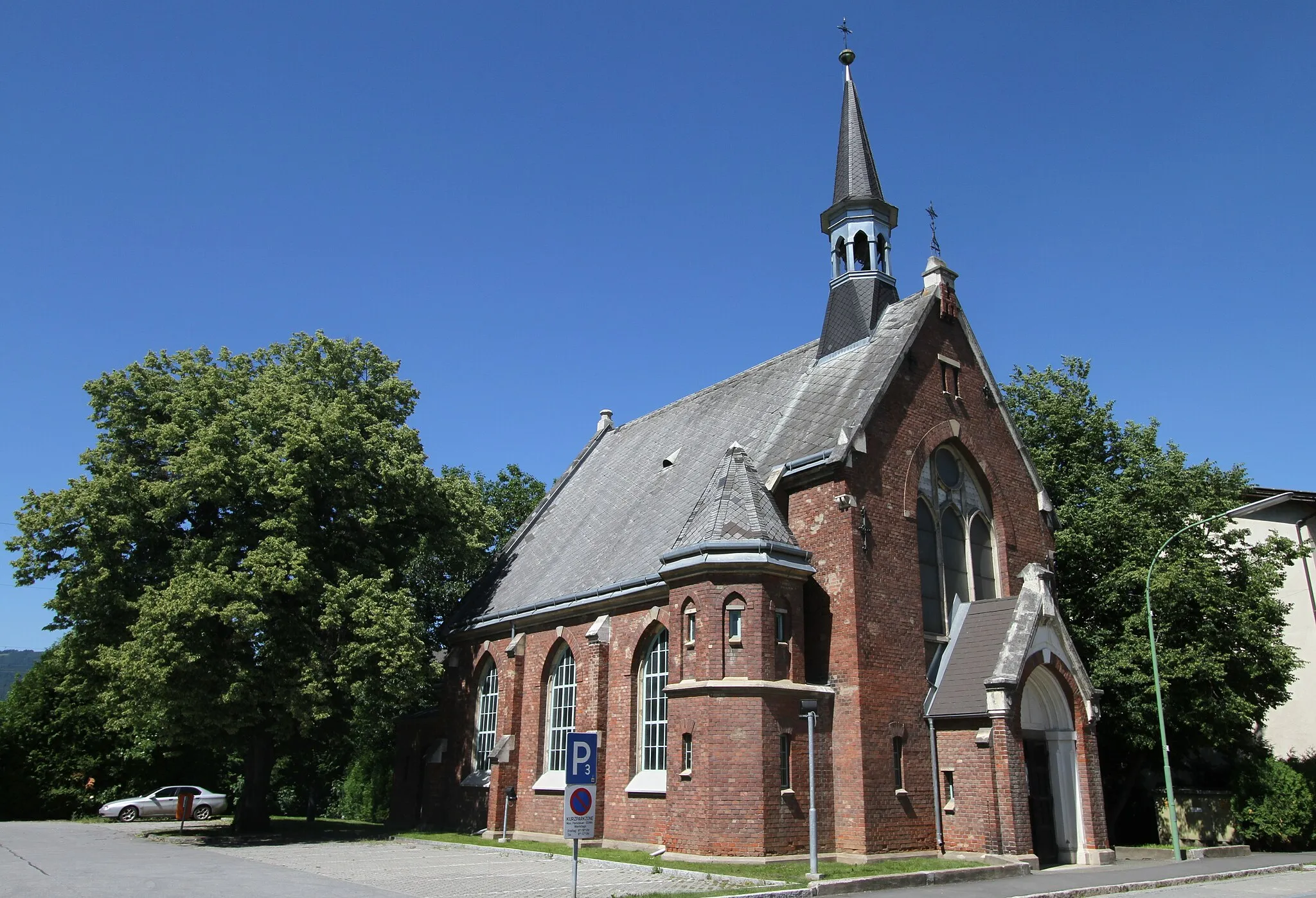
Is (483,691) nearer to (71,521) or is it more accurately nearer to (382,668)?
(382,668)

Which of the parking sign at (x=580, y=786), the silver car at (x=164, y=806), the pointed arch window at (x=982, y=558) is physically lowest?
the silver car at (x=164, y=806)

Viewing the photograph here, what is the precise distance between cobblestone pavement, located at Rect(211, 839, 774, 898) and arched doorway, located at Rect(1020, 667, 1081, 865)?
8.88m

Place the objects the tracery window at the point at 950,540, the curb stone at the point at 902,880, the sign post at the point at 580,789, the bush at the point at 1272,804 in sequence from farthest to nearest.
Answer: the bush at the point at 1272,804 < the tracery window at the point at 950,540 < the curb stone at the point at 902,880 < the sign post at the point at 580,789

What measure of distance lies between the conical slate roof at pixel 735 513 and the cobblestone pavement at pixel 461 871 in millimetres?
6785

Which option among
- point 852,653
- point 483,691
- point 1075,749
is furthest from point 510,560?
point 1075,749

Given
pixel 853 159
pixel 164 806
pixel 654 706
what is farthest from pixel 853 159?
pixel 164 806

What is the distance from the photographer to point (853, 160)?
2973 centimetres

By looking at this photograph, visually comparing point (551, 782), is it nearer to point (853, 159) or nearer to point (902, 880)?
point (902, 880)

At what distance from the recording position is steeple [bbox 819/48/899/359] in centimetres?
2691

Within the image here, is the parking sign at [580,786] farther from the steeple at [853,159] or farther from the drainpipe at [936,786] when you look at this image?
the steeple at [853,159]

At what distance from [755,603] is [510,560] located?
15.0 metres

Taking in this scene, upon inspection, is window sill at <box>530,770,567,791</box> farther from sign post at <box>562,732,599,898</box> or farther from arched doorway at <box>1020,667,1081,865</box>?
sign post at <box>562,732,599,898</box>

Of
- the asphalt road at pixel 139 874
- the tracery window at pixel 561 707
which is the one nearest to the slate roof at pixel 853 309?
the tracery window at pixel 561 707

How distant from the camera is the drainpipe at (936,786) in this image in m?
20.1
